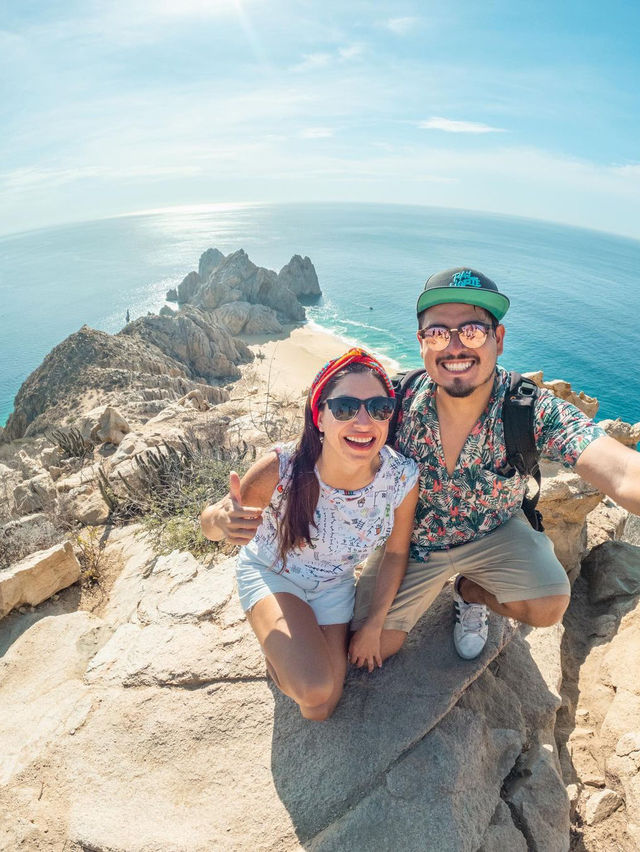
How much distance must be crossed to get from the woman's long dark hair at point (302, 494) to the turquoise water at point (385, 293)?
3654 cm

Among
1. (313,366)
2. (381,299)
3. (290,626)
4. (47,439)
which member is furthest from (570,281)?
(290,626)

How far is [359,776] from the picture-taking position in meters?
2.73

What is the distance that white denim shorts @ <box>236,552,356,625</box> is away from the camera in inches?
122

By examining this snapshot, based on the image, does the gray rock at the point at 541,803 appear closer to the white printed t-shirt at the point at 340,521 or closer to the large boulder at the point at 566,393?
the white printed t-shirt at the point at 340,521

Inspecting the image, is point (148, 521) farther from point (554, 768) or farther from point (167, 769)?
point (554, 768)

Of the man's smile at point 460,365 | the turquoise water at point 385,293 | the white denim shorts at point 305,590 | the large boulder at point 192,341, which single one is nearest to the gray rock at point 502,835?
the white denim shorts at point 305,590

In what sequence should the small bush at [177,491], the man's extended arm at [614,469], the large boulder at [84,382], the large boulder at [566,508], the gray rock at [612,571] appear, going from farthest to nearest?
the large boulder at [84,382]
the large boulder at [566,508]
the gray rock at [612,571]
the small bush at [177,491]
the man's extended arm at [614,469]

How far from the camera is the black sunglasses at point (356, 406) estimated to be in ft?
9.07

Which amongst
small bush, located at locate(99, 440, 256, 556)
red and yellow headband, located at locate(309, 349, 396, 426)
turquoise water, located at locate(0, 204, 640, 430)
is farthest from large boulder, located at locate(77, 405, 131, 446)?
turquoise water, located at locate(0, 204, 640, 430)

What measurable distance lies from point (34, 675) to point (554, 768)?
4035mm

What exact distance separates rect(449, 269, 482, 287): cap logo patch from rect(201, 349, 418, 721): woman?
0.70 m

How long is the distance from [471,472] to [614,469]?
819mm

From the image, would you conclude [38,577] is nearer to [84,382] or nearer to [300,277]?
[84,382]

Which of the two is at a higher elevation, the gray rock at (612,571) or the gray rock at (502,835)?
the gray rock at (502,835)
